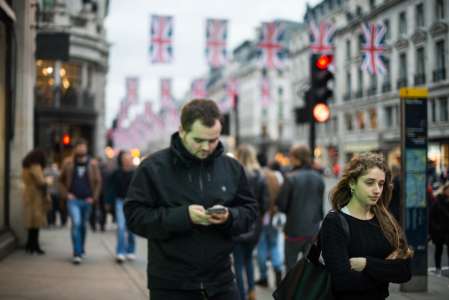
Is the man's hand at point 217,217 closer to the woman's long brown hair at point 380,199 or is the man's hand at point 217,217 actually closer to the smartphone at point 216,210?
the smartphone at point 216,210

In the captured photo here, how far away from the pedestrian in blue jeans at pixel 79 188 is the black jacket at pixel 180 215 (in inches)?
265

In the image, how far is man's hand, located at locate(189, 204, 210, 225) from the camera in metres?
3.51

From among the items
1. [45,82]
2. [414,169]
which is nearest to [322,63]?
[414,169]

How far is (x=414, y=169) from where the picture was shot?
327 inches

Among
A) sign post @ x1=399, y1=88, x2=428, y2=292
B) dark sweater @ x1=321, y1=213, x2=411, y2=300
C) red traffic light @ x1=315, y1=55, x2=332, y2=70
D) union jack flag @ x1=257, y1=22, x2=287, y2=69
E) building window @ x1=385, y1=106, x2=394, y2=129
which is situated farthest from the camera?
building window @ x1=385, y1=106, x2=394, y2=129

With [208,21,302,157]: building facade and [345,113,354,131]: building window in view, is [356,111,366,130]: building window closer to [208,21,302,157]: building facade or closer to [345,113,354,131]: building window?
[345,113,354,131]: building window

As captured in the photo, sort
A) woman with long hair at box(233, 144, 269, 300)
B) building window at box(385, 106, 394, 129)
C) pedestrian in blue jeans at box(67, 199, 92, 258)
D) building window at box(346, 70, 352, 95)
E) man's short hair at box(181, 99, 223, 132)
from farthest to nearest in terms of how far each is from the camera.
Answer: building window at box(346, 70, 352, 95)
building window at box(385, 106, 394, 129)
pedestrian in blue jeans at box(67, 199, 92, 258)
woman with long hair at box(233, 144, 269, 300)
man's short hair at box(181, 99, 223, 132)

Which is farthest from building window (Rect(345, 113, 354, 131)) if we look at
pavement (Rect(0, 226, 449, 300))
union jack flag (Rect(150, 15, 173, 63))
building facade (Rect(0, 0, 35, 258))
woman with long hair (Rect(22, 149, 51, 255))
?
woman with long hair (Rect(22, 149, 51, 255))

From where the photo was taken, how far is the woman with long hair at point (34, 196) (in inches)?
419

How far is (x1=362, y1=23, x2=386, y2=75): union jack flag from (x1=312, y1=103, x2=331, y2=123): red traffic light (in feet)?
31.7

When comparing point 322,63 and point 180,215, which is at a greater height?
point 322,63

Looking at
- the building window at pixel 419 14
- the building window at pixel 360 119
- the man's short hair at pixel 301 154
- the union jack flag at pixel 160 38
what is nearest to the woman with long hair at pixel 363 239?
the man's short hair at pixel 301 154

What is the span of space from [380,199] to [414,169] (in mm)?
4733

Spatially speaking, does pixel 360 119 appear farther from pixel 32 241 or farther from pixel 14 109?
pixel 32 241
